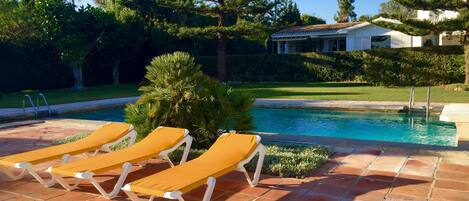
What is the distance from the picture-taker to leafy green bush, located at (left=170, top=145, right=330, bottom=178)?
16.4ft

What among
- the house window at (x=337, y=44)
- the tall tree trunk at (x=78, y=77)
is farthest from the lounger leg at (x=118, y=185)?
the house window at (x=337, y=44)

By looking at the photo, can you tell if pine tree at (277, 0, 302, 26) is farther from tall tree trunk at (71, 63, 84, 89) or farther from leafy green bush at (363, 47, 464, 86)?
tall tree trunk at (71, 63, 84, 89)

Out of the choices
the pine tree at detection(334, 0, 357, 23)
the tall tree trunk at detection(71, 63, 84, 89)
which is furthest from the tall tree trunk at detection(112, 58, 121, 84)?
the pine tree at detection(334, 0, 357, 23)

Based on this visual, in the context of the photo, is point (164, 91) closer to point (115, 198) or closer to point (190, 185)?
point (115, 198)

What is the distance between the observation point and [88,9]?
23156 millimetres

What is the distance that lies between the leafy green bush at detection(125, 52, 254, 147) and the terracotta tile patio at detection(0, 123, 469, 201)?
962 mm

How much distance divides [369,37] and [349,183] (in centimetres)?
2845

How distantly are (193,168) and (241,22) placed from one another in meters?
20.1

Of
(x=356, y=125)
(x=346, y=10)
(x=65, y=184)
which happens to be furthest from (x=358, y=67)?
(x=346, y=10)

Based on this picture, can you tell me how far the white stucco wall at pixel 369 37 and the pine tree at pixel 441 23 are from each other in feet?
40.2

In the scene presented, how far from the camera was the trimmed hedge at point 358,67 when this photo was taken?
1962 cm

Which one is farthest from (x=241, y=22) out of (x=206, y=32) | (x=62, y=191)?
(x=62, y=191)

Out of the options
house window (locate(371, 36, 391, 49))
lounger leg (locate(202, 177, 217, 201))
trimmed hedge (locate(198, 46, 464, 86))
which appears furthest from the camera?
house window (locate(371, 36, 391, 49))

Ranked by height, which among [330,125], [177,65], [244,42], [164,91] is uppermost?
[244,42]
